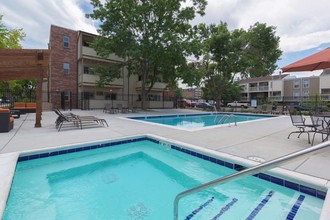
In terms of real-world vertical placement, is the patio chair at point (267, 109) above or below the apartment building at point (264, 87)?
below

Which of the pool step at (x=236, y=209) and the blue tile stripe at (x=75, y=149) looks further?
the blue tile stripe at (x=75, y=149)

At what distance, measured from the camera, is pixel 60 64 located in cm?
2097

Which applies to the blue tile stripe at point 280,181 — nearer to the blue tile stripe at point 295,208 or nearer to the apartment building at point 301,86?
the blue tile stripe at point 295,208

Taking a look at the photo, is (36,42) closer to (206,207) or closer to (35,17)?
(35,17)

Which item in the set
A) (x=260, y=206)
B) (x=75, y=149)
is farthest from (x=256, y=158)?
(x=75, y=149)

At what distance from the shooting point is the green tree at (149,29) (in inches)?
614

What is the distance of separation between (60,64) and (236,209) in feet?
76.4

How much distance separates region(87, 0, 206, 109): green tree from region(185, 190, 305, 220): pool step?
13.7m

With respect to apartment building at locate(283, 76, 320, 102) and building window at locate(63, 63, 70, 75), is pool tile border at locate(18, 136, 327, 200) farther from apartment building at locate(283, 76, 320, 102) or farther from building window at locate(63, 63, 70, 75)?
apartment building at locate(283, 76, 320, 102)

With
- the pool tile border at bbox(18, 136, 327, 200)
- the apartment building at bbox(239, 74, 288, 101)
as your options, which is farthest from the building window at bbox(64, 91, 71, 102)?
the apartment building at bbox(239, 74, 288, 101)

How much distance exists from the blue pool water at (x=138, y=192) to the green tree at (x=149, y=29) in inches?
473

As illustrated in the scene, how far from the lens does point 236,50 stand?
20109 millimetres

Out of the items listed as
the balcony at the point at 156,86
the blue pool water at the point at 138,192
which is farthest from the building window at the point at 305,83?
the blue pool water at the point at 138,192

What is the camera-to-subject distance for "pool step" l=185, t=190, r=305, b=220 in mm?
2672
